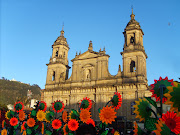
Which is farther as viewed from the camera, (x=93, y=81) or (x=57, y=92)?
(x=57, y=92)

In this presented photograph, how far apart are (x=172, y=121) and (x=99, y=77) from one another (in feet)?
77.4

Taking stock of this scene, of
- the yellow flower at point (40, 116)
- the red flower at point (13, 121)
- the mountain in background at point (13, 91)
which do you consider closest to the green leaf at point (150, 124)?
the yellow flower at point (40, 116)

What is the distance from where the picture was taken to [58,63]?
30906 millimetres

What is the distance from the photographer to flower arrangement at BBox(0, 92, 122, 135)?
6.18m

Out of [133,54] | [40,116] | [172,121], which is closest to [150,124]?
[172,121]

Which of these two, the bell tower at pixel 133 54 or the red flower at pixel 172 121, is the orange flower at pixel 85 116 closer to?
the red flower at pixel 172 121

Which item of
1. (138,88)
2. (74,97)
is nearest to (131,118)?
(138,88)

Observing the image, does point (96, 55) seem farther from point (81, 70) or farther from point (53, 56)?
point (53, 56)

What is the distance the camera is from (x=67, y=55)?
33.6 m

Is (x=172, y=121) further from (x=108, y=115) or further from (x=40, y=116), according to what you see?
(x=40, y=116)

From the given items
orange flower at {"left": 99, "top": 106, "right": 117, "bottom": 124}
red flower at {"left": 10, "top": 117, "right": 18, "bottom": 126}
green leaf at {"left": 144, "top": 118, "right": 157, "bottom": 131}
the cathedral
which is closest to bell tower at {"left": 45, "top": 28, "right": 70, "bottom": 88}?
the cathedral

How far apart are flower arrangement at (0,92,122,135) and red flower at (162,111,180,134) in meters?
2.85

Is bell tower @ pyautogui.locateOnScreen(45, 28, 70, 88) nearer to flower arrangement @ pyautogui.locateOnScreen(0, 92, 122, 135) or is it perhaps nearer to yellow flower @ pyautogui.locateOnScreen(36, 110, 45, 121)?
flower arrangement @ pyautogui.locateOnScreen(0, 92, 122, 135)

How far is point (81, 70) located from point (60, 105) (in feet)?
64.1
